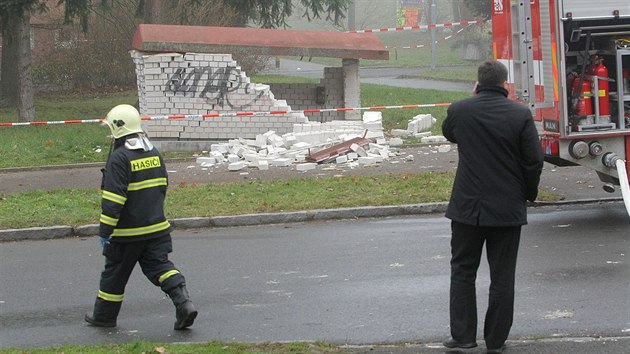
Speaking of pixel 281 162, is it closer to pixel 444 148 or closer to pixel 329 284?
pixel 444 148

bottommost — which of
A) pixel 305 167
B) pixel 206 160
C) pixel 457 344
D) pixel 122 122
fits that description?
pixel 457 344

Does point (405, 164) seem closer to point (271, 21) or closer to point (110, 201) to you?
point (110, 201)

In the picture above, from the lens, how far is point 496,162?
6273 millimetres

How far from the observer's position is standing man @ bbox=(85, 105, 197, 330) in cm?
725

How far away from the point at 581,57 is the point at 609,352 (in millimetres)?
5380

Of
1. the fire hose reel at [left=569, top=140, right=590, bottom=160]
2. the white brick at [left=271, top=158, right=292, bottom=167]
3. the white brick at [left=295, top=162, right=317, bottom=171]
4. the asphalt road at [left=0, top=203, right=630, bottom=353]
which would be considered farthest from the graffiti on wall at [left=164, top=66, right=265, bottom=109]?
the fire hose reel at [left=569, top=140, right=590, bottom=160]

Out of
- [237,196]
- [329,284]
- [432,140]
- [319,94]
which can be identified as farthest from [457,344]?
[319,94]

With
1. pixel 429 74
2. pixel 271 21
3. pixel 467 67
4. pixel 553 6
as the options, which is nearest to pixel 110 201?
pixel 553 6

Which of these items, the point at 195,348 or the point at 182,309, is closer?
the point at 195,348

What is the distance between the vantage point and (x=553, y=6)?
1087 centimetres

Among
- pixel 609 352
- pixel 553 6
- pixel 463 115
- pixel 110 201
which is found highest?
pixel 553 6

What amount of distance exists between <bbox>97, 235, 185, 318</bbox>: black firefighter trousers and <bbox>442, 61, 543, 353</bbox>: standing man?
2119mm

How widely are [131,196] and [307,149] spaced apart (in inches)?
365

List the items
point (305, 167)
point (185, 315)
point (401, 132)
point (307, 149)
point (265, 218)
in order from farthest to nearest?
point (401, 132) → point (307, 149) → point (305, 167) → point (265, 218) → point (185, 315)
